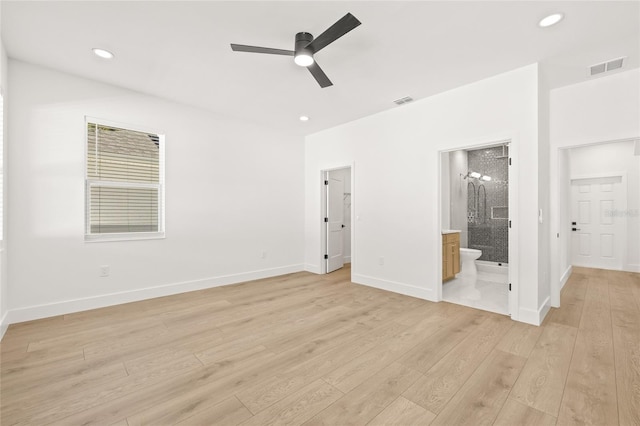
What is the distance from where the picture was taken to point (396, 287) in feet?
13.9

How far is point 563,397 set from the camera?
1833 mm

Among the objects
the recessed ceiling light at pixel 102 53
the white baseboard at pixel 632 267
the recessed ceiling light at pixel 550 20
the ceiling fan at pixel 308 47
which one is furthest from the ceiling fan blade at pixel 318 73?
the white baseboard at pixel 632 267

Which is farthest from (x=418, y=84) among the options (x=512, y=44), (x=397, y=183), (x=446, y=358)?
(x=446, y=358)

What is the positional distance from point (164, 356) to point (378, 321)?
212cm

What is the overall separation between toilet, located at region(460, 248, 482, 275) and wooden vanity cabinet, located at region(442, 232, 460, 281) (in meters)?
0.38

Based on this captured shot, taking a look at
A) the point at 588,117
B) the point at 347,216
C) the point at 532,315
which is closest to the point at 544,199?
the point at 588,117

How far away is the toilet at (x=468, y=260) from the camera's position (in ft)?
17.1

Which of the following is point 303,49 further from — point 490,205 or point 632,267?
point 632,267

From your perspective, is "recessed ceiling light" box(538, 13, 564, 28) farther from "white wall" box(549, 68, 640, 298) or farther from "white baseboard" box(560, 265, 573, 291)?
"white baseboard" box(560, 265, 573, 291)

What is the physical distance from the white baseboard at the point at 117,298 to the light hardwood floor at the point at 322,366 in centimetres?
14

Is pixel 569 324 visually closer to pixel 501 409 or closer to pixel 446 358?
pixel 446 358

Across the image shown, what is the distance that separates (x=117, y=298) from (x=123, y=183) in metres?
1.52

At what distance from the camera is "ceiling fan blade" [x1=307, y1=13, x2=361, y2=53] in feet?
6.35

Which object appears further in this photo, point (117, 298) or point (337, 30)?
point (117, 298)
